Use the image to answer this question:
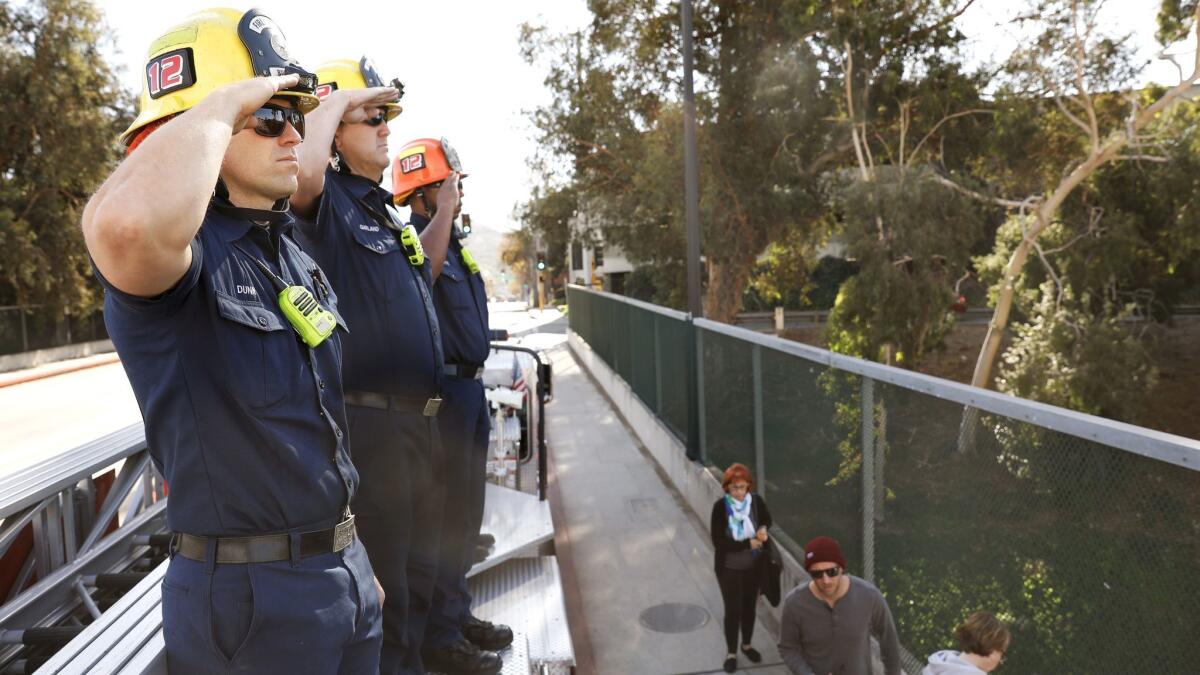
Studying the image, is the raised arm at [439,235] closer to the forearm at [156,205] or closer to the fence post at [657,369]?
the forearm at [156,205]

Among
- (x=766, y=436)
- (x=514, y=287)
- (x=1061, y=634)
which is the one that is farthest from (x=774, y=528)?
(x=514, y=287)

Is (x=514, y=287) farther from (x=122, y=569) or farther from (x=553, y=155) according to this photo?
→ (x=122, y=569)

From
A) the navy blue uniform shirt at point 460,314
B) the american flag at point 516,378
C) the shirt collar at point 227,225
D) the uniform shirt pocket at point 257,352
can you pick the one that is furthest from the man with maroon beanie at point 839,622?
the american flag at point 516,378

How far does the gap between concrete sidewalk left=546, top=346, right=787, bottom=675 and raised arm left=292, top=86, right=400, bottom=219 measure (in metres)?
3.68

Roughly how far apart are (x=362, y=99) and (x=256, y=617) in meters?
1.52

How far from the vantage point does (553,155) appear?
959 inches

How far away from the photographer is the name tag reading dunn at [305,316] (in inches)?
70.9

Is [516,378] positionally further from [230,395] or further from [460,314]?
[230,395]

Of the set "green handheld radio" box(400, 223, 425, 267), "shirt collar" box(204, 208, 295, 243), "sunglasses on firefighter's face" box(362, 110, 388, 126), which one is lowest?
"green handheld radio" box(400, 223, 425, 267)

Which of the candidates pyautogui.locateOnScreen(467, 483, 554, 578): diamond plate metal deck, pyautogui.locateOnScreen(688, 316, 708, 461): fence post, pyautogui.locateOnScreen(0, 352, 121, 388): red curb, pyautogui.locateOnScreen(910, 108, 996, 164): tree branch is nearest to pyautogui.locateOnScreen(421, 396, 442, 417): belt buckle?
pyautogui.locateOnScreen(467, 483, 554, 578): diamond plate metal deck

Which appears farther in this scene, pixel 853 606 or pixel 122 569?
pixel 853 606

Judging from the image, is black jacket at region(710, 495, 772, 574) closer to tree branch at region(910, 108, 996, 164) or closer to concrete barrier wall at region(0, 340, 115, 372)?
tree branch at region(910, 108, 996, 164)

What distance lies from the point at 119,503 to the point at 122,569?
0.32 meters

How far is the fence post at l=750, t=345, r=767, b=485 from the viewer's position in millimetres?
6281
